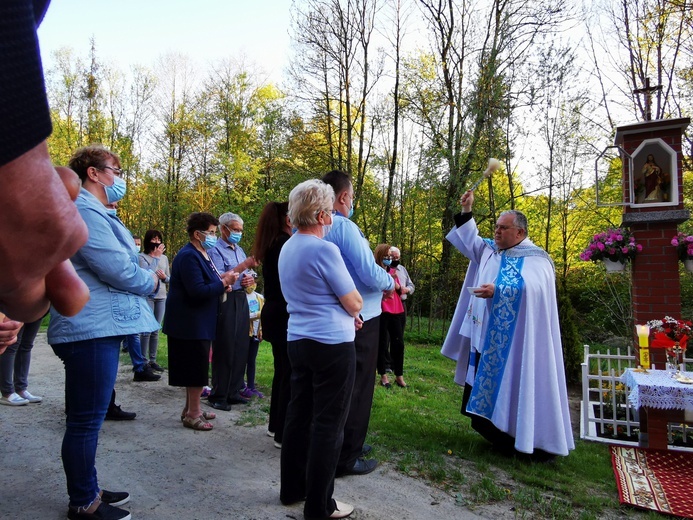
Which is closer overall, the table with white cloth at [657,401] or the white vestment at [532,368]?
the white vestment at [532,368]

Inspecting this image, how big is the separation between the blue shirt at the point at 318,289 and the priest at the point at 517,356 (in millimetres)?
2141

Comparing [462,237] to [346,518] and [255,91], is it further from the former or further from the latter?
[255,91]

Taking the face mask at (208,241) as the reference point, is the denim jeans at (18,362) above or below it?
below

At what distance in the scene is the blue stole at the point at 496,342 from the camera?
4.73 metres

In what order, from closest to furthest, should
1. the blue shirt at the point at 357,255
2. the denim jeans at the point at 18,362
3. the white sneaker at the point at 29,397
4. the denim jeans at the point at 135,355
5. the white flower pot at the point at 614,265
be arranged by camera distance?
the blue shirt at the point at 357,255, the denim jeans at the point at 18,362, the white sneaker at the point at 29,397, the white flower pot at the point at 614,265, the denim jeans at the point at 135,355

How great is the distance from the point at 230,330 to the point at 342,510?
283 centimetres

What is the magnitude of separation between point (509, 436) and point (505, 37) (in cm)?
1210

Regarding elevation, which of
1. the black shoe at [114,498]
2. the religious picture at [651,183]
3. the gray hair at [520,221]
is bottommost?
the black shoe at [114,498]

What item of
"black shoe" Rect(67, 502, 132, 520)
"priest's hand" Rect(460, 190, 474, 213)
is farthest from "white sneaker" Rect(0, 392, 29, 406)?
"priest's hand" Rect(460, 190, 474, 213)

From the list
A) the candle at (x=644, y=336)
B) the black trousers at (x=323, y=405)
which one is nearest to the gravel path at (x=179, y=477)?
the black trousers at (x=323, y=405)

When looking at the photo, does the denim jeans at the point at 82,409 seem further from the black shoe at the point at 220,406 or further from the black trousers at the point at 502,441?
the black trousers at the point at 502,441

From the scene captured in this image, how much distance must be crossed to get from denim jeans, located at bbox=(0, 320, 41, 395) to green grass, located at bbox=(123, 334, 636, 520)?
2.32 metres

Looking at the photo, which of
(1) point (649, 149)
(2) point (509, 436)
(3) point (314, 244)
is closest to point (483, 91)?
(1) point (649, 149)

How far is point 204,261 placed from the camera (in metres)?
4.81
